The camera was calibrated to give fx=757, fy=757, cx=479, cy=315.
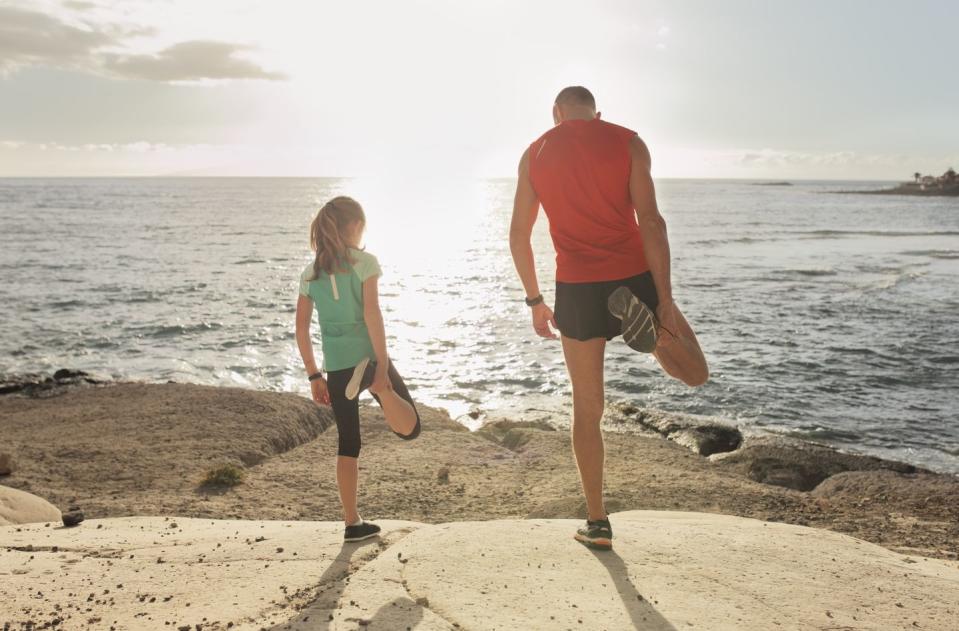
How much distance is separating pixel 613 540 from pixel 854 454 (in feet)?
20.8

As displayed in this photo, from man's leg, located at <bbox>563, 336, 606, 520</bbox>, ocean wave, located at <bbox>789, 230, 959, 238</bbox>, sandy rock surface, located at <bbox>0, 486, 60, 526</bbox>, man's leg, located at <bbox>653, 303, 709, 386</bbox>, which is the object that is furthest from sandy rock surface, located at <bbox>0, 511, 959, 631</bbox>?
ocean wave, located at <bbox>789, 230, 959, 238</bbox>

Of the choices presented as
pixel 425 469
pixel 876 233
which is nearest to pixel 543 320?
pixel 425 469

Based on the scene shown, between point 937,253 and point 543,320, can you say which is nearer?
point 543,320

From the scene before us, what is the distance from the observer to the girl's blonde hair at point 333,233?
4.38m

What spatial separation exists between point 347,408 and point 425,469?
377 centimetres

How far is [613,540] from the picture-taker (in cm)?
452

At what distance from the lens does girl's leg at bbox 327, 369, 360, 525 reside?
14.9ft

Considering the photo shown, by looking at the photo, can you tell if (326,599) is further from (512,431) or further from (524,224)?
(512,431)

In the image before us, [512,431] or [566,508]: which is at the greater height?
[566,508]

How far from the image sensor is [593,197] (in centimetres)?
406

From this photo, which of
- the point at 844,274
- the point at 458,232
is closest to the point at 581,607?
the point at 844,274

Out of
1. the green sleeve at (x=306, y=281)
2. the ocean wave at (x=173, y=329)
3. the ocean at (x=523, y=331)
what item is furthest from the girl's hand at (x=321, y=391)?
the ocean wave at (x=173, y=329)

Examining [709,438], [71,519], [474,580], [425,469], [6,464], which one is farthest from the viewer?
[709,438]

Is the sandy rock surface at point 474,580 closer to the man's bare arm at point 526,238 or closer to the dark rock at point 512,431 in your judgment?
the man's bare arm at point 526,238
